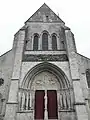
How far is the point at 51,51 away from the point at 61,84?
3.15 metres

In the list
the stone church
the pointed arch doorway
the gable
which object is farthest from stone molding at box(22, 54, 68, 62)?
the gable

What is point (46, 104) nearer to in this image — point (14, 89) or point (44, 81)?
point (44, 81)

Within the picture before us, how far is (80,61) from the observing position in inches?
435

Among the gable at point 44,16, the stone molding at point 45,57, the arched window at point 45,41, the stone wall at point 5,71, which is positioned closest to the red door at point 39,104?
the stone wall at point 5,71

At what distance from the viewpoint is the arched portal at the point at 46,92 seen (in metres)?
8.77

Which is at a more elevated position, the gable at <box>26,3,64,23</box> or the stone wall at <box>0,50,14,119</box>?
the gable at <box>26,3,64,23</box>

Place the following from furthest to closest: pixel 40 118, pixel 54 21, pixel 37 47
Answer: pixel 54 21
pixel 37 47
pixel 40 118

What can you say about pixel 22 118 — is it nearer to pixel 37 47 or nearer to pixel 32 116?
pixel 32 116

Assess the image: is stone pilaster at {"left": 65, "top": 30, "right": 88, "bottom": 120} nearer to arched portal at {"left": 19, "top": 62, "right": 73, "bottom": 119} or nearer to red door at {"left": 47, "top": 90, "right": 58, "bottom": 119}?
arched portal at {"left": 19, "top": 62, "right": 73, "bottom": 119}

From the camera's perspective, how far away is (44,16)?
48.5 ft

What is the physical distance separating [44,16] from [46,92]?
9158 millimetres

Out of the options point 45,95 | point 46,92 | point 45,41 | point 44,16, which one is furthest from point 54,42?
point 45,95

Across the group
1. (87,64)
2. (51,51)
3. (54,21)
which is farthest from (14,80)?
(54,21)

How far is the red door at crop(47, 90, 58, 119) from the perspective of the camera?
874cm
